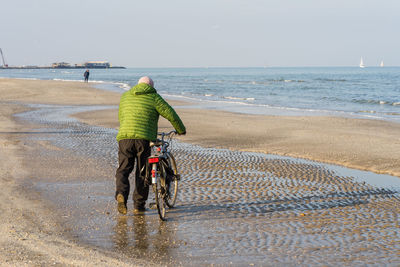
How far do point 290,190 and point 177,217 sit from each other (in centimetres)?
252

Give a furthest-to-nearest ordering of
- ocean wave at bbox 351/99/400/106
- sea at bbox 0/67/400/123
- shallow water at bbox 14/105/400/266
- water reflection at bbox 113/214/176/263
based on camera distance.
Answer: ocean wave at bbox 351/99/400/106, sea at bbox 0/67/400/123, shallow water at bbox 14/105/400/266, water reflection at bbox 113/214/176/263

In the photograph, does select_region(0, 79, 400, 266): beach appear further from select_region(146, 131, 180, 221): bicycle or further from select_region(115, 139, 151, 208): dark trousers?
select_region(115, 139, 151, 208): dark trousers

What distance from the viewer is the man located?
21.0ft

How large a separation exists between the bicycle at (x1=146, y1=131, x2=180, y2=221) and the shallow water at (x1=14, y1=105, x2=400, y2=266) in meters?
0.22

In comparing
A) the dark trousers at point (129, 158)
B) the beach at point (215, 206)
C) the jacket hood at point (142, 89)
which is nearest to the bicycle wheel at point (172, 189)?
the beach at point (215, 206)

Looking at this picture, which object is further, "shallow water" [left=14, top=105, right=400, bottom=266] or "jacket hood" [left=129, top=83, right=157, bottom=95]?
"jacket hood" [left=129, top=83, right=157, bottom=95]

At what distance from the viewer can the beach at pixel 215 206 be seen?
5.34 metres

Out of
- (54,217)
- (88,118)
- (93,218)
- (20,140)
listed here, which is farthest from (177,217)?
(88,118)

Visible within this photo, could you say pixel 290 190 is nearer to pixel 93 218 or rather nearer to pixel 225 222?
pixel 225 222

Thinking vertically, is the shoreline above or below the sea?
above

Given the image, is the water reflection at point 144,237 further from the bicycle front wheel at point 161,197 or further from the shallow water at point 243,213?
the bicycle front wheel at point 161,197

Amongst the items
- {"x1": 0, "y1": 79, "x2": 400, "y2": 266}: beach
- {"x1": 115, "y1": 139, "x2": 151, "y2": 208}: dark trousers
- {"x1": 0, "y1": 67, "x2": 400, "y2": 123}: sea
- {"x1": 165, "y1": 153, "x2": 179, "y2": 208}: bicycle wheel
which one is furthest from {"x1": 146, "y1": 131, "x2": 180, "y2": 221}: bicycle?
{"x1": 0, "y1": 67, "x2": 400, "y2": 123}: sea

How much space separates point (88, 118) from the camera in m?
20.4

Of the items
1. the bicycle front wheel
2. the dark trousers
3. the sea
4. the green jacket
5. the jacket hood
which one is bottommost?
the sea
